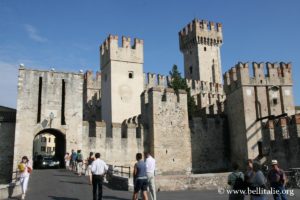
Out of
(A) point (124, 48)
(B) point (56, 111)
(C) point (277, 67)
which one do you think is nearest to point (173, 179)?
(B) point (56, 111)

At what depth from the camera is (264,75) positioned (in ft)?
91.2

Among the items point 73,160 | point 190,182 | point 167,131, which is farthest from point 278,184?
point 167,131

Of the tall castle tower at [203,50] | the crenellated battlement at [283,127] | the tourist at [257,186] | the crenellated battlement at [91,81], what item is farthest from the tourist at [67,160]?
the tall castle tower at [203,50]

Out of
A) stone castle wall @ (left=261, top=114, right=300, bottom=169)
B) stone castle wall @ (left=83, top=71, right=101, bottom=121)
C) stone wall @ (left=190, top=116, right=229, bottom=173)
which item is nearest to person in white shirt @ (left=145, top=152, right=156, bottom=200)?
stone castle wall @ (left=261, top=114, right=300, bottom=169)

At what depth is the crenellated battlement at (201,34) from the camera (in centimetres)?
5619

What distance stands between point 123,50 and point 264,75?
1463cm

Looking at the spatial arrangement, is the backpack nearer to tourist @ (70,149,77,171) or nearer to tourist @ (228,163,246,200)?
tourist @ (228,163,246,200)

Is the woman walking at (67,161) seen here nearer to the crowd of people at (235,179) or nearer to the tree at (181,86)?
the crowd of people at (235,179)

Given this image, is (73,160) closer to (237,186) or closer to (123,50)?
(237,186)

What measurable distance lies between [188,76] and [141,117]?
30880 millimetres

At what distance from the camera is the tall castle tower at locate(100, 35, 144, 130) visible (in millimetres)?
34219

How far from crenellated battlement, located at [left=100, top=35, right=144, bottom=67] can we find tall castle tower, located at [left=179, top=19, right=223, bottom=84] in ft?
68.5

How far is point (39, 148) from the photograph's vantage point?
7288cm

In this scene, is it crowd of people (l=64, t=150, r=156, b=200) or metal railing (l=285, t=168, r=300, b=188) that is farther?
metal railing (l=285, t=168, r=300, b=188)
